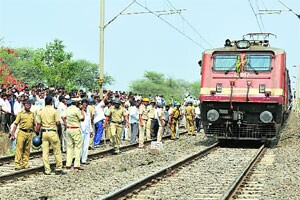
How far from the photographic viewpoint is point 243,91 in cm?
1827

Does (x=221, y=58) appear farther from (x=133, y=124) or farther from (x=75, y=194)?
(x=75, y=194)

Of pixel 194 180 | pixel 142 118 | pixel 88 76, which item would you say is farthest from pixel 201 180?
pixel 88 76

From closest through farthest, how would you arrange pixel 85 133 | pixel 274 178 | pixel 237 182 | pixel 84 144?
pixel 237 182 < pixel 274 178 < pixel 85 133 < pixel 84 144

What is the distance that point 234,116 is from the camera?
60.4ft

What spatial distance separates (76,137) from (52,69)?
41484 mm

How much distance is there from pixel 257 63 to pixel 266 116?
1.84 meters

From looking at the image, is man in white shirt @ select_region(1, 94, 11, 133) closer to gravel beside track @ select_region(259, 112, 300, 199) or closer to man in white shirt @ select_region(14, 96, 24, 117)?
man in white shirt @ select_region(14, 96, 24, 117)

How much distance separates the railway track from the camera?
9.60m

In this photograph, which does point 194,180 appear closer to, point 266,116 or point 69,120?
point 69,120

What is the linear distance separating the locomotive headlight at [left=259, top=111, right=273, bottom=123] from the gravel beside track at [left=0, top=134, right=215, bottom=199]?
3.11 metres

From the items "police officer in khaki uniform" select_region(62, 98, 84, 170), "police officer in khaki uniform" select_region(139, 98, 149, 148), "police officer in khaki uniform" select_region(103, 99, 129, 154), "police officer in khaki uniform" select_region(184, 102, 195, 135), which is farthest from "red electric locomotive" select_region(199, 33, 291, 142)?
"police officer in khaki uniform" select_region(62, 98, 84, 170)

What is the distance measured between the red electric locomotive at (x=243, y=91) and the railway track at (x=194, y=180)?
2226mm

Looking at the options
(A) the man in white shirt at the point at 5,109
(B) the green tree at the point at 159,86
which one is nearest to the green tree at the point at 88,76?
(B) the green tree at the point at 159,86

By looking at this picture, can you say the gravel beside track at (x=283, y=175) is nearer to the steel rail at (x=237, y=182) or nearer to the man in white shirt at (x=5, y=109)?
the steel rail at (x=237, y=182)
